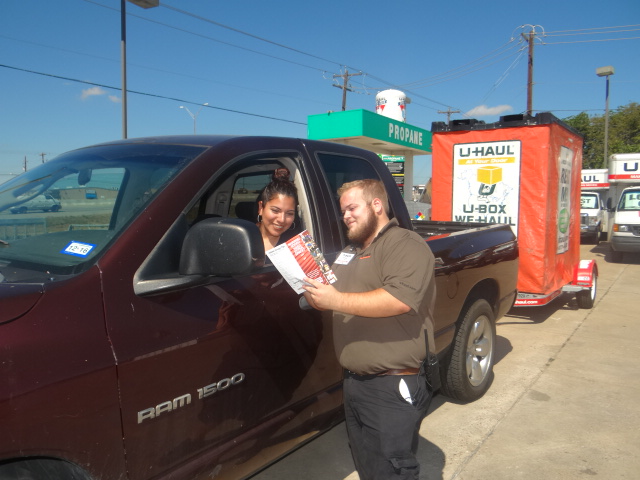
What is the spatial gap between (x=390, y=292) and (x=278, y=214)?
2.95ft

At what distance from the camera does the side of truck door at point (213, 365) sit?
1.79m

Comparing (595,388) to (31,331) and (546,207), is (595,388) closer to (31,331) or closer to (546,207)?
(546,207)

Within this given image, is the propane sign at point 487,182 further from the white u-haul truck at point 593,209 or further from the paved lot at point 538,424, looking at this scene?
the white u-haul truck at point 593,209

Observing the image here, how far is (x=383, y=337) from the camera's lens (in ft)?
7.29

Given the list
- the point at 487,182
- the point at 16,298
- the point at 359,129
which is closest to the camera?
the point at 16,298

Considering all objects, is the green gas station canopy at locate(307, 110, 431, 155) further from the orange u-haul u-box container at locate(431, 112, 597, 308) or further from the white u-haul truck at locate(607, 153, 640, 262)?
the orange u-haul u-box container at locate(431, 112, 597, 308)

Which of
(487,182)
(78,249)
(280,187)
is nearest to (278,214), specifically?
(280,187)

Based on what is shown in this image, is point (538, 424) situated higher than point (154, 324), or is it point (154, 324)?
point (154, 324)

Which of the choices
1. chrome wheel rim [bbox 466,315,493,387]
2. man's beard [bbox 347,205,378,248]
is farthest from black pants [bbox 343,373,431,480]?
chrome wheel rim [bbox 466,315,493,387]

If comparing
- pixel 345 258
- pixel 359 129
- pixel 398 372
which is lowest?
pixel 398 372

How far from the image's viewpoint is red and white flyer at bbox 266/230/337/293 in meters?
1.92

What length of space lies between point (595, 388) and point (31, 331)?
469 cm

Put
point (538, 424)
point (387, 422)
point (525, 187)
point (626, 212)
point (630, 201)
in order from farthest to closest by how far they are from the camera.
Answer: point (630, 201)
point (626, 212)
point (525, 187)
point (538, 424)
point (387, 422)

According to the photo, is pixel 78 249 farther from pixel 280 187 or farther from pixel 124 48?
pixel 124 48
